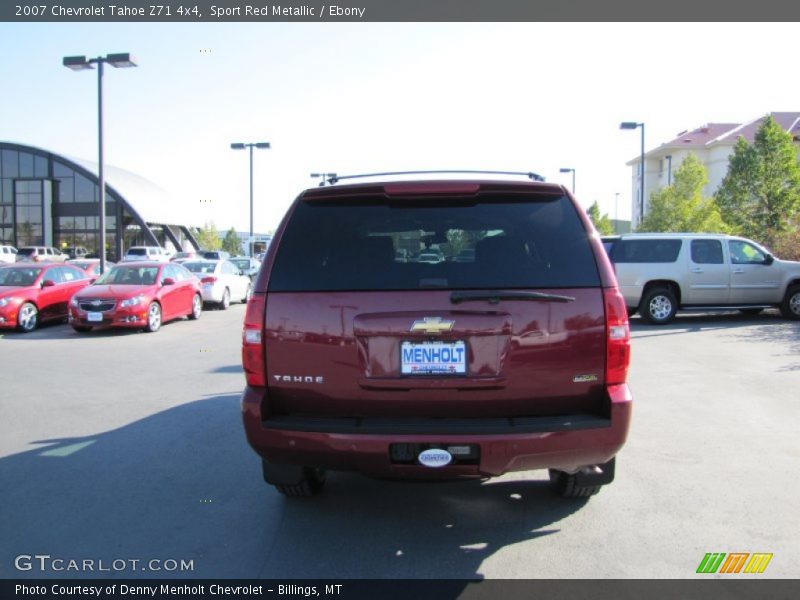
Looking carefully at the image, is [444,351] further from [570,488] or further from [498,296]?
[570,488]

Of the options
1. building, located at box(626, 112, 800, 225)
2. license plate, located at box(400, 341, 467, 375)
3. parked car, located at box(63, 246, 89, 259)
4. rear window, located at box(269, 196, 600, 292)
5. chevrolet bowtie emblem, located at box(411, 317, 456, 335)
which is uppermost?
building, located at box(626, 112, 800, 225)

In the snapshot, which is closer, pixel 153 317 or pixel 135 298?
pixel 135 298

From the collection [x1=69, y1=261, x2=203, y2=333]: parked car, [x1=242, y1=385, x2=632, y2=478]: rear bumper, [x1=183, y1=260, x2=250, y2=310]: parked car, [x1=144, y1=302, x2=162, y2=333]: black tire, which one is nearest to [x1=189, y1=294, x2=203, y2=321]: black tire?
[x1=69, y1=261, x2=203, y2=333]: parked car

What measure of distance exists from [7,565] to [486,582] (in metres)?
2.62

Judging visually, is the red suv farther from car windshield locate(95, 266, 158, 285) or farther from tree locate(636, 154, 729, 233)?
tree locate(636, 154, 729, 233)

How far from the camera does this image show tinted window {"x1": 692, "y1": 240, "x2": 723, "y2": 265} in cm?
1525

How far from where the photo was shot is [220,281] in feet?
67.7

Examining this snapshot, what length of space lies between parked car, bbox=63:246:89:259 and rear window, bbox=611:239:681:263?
52.3 metres

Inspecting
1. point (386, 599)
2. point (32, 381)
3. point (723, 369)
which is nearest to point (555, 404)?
point (386, 599)

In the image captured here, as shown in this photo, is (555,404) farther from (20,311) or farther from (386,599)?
Result: (20,311)

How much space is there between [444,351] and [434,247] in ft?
2.33

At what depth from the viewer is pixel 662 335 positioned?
1343 cm

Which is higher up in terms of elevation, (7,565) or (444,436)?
(444,436)

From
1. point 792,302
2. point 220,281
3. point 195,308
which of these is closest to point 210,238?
point 220,281
